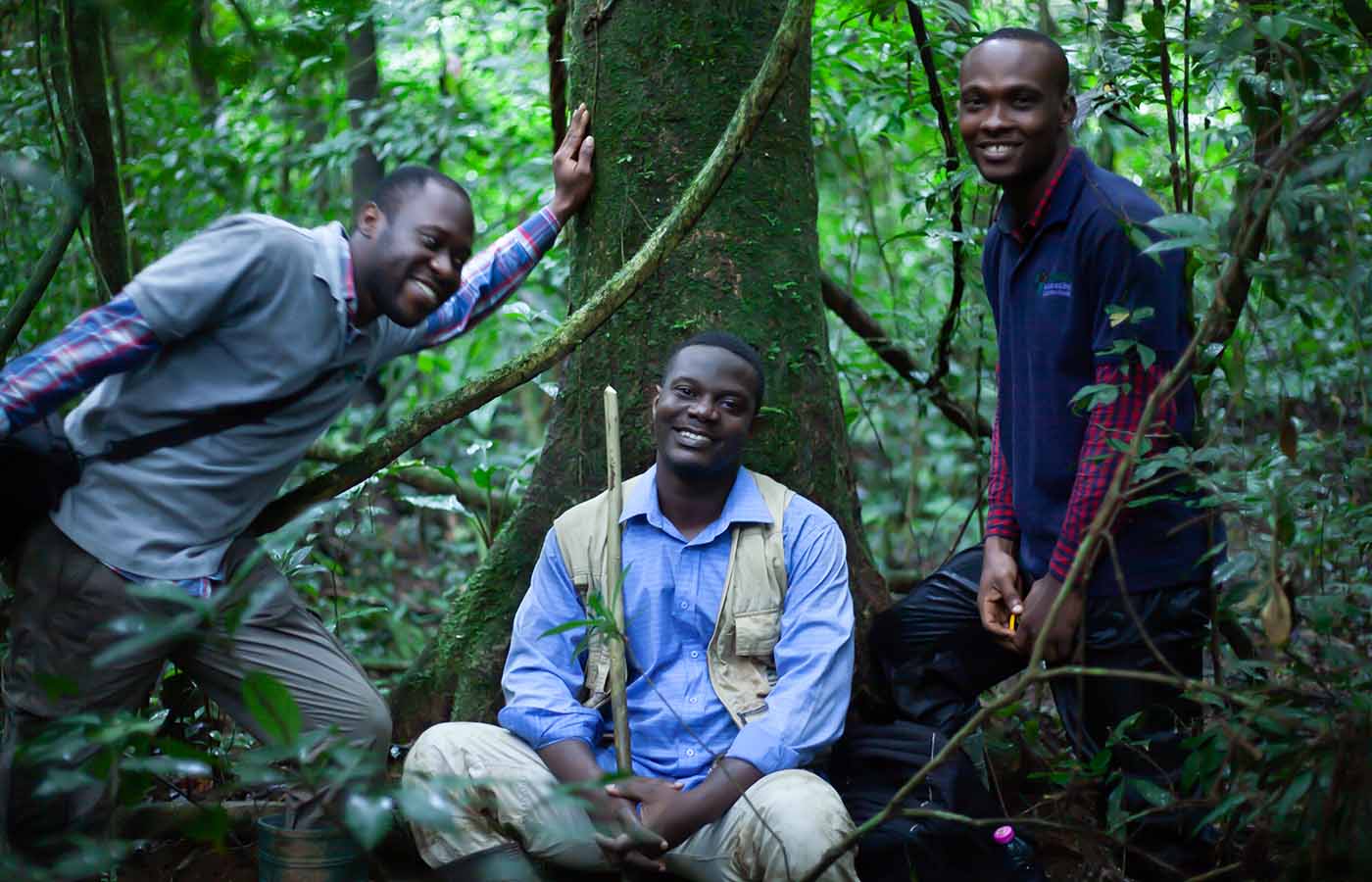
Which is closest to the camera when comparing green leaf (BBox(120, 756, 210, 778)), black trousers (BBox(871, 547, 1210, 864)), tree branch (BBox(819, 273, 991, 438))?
green leaf (BBox(120, 756, 210, 778))

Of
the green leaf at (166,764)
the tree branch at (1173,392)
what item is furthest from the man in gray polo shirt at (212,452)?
the tree branch at (1173,392)

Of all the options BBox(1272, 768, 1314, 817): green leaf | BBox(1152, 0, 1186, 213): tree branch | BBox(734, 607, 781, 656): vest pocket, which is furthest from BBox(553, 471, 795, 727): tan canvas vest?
BBox(1152, 0, 1186, 213): tree branch

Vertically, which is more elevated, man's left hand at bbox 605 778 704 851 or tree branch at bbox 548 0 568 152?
tree branch at bbox 548 0 568 152

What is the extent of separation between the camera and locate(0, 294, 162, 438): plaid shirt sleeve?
274cm

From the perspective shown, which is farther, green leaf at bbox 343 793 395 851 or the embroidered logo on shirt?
the embroidered logo on shirt

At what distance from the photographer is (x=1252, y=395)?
3.79 metres

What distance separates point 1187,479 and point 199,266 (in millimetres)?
2591

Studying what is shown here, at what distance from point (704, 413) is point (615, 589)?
24.1 inches

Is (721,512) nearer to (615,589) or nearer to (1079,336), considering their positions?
(615,589)

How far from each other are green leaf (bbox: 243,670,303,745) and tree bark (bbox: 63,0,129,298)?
2285mm

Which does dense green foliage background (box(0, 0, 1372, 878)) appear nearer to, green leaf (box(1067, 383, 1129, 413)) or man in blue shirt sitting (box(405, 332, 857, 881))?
green leaf (box(1067, 383, 1129, 413))

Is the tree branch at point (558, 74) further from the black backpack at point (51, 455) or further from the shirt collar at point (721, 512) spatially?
the black backpack at point (51, 455)

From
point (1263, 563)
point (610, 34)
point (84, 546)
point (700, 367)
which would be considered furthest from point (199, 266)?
Answer: point (1263, 563)

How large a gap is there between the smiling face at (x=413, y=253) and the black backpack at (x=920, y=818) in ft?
6.07
